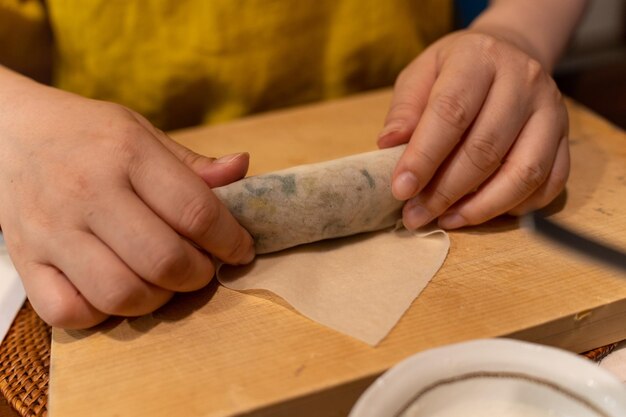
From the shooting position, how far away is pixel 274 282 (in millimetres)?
734

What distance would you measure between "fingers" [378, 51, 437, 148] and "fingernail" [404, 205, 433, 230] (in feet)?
0.35

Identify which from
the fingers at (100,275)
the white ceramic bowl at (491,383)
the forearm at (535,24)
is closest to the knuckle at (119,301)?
Answer: the fingers at (100,275)

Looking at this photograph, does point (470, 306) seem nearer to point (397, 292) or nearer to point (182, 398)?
point (397, 292)

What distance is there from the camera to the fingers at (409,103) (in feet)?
2.84

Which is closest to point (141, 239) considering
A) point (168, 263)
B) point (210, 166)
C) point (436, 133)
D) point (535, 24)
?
point (168, 263)

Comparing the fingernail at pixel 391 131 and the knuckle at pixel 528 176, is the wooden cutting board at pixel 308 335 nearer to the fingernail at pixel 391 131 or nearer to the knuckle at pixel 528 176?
the knuckle at pixel 528 176

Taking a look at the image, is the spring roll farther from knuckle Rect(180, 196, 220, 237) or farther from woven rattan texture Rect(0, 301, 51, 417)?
woven rattan texture Rect(0, 301, 51, 417)

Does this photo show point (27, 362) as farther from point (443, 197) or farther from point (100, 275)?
point (443, 197)

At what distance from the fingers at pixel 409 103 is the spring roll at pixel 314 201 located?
0.05 m

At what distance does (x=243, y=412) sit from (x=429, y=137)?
0.38 meters

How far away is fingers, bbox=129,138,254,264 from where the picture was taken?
67cm

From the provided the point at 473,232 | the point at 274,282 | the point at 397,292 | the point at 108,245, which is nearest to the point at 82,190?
the point at 108,245

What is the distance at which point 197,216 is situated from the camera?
2.21 feet

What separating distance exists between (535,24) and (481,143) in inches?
16.2
